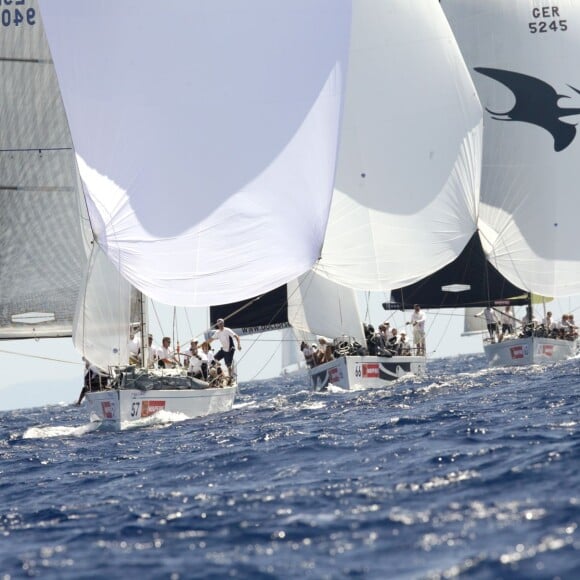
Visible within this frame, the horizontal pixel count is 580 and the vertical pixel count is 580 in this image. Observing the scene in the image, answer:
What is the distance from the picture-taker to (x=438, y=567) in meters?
7.85

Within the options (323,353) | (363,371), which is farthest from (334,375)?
(323,353)

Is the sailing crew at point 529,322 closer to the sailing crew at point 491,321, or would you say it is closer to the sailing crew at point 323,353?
the sailing crew at point 491,321

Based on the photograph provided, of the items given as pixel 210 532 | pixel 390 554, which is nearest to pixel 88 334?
pixel 210 532

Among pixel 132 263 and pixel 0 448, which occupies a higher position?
pixel 132 263

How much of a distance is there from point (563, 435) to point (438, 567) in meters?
5.44

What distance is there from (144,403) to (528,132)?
1853cm

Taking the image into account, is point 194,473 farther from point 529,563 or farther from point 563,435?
point 529,563

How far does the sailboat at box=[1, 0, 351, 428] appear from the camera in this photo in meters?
18.9

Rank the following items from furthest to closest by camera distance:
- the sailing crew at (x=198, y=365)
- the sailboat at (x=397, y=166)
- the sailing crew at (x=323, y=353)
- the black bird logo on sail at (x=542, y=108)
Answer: the black bird logo on sail at (x=542, y=108) < the sailing crew at (x=323, y=353) < the sailboat at (x=397, y=166) < the sailing crew at (x=198, y=365)

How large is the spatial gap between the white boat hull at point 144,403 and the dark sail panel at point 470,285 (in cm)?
1545

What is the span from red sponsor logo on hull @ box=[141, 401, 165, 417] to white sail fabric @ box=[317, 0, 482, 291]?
845 cm

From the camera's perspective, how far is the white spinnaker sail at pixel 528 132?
34.8m

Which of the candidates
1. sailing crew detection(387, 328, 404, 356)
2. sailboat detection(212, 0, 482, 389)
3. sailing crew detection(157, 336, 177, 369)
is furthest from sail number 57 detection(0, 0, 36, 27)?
sailing crew detection(387, 328, 404, 356)

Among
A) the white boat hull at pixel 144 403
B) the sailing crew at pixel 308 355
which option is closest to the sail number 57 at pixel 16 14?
the white boat hull at pixel 144 403
